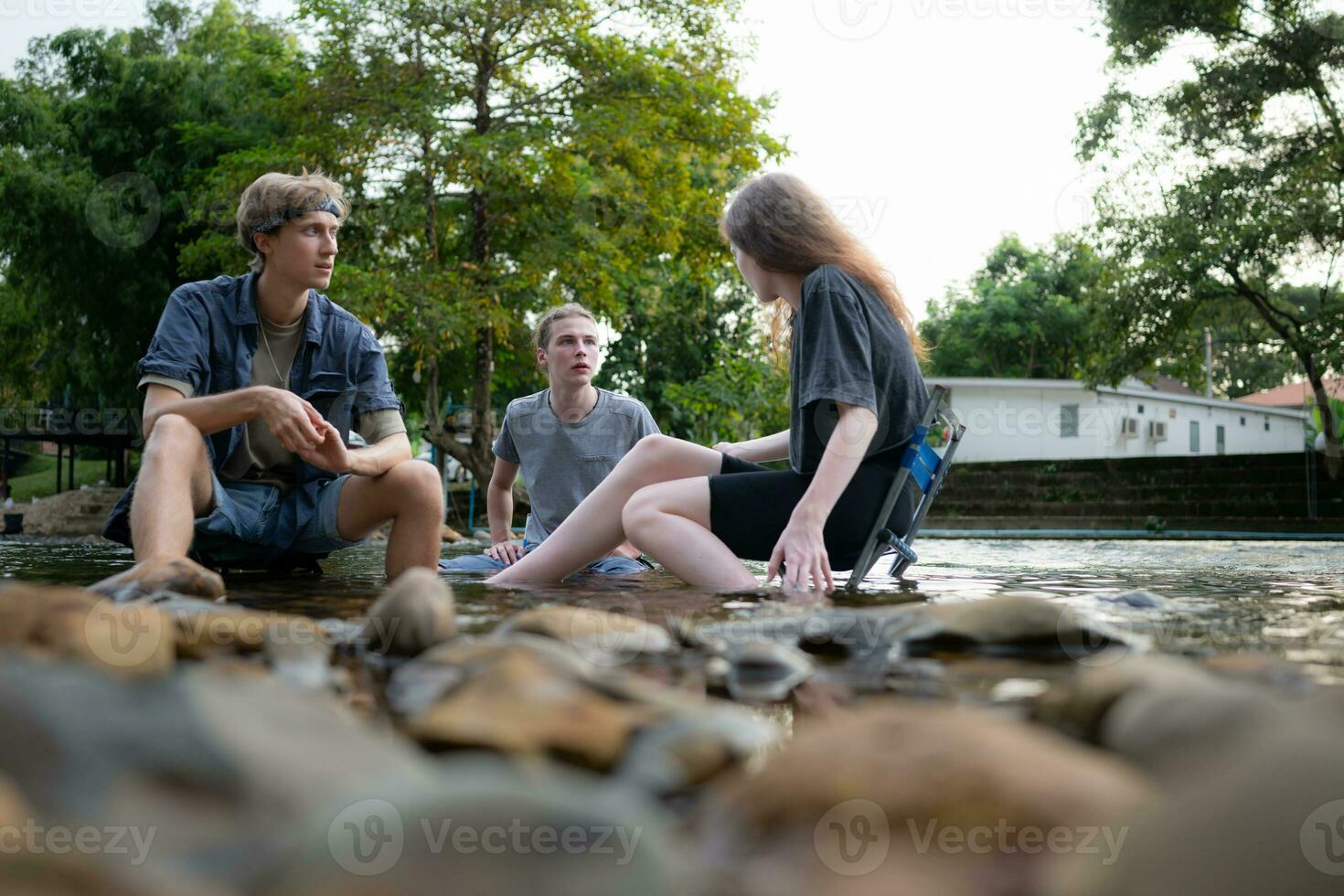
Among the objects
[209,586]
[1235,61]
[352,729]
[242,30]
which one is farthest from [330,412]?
[242,30]

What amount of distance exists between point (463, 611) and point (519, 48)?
13714 mm

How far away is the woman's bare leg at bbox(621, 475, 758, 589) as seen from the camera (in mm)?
2945

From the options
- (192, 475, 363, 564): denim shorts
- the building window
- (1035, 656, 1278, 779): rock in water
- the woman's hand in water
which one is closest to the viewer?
(1035, 656, 1278, 779): rock in water

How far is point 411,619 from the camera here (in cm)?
174

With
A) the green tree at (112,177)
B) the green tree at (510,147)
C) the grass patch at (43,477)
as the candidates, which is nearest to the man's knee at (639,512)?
the green tree at (510,147)

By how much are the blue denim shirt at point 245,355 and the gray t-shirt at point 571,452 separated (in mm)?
1102

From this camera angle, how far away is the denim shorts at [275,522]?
3.49 m

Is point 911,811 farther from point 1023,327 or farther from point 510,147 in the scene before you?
point 1023,327

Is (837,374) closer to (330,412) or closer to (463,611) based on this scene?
(463,611)

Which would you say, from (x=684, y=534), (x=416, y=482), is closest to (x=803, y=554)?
(x=684, y=534)

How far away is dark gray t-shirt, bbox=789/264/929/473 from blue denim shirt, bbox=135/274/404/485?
1.53 metres

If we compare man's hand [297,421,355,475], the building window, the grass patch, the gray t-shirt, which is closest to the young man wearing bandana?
man's hand [297,421,355,475]

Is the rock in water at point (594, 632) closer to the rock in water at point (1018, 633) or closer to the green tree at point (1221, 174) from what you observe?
the rock in water at point (1018, 633)

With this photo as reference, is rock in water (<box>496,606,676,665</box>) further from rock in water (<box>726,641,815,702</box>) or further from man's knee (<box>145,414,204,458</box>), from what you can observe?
man's knee (<box>145,414,204,458</box>)
